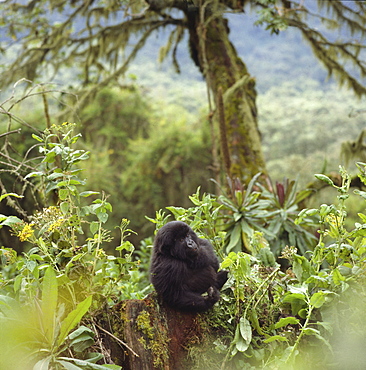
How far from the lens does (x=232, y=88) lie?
4.81 m

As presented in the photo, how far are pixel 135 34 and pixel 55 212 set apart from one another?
4.63m

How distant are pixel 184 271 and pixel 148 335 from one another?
35 centimetres

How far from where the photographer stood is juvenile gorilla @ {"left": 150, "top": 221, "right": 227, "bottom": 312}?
1889 millimetres

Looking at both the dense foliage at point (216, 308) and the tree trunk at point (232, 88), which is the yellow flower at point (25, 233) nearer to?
the dense foliage at point (216, 308)

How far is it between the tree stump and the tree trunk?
8.81 feet

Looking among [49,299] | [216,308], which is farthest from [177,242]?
[49,299]

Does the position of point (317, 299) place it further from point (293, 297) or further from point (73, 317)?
point (73, 317)

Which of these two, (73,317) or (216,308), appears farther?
(216,308)

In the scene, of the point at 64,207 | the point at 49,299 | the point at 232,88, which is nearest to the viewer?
the point at 49,299

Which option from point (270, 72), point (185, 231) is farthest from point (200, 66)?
point (270, 72)

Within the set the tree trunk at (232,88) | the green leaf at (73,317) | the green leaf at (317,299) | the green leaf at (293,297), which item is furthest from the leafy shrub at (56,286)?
the tree trunk at (232,88)

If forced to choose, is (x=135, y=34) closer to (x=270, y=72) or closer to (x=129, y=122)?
(x=129, y=122)

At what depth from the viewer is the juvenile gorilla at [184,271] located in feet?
6.20

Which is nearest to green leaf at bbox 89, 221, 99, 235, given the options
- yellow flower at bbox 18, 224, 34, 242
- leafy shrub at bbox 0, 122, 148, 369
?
leafy shrub at bbox 0, 122, 148, 369
